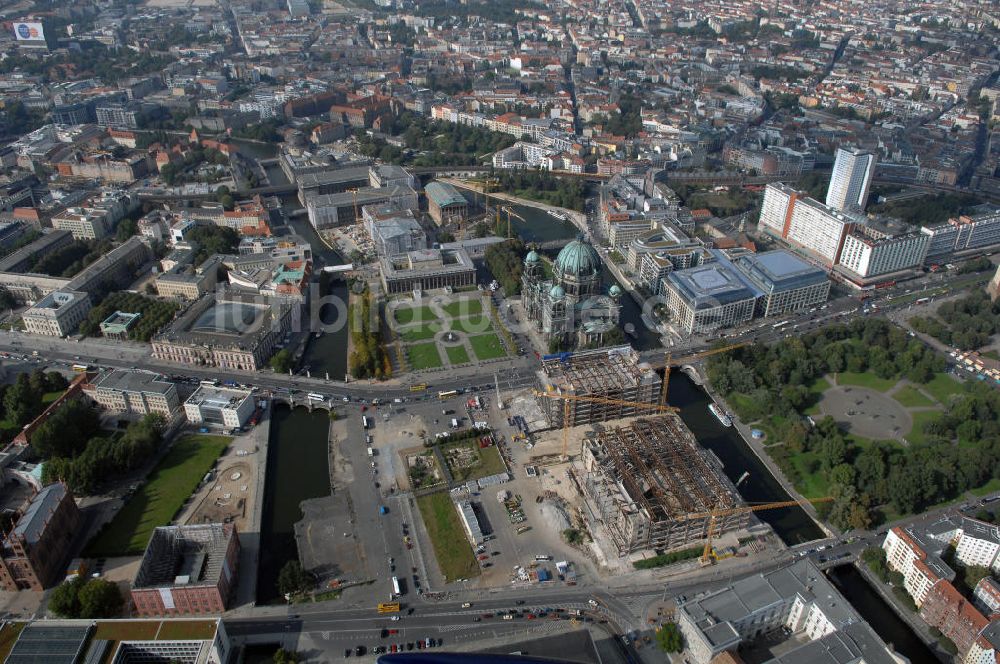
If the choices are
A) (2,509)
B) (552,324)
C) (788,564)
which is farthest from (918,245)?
(2,509)

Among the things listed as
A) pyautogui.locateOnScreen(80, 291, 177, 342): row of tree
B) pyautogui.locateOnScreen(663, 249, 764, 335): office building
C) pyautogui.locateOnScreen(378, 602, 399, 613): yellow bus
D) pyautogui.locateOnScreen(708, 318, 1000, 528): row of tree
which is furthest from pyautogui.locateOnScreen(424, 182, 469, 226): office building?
pyautogui.locateOnScreen(378, 602, 399, 613): yellow bus

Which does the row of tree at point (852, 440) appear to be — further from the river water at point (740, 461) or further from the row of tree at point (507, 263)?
the row of tree at point (507, 263)

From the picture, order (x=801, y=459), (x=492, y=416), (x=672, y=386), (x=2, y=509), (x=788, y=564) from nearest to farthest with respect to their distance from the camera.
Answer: (x=788, y=564) → (x=2, y=509) → (x=801, y=459) → (x=492, y=416) → (x=672, y=386)

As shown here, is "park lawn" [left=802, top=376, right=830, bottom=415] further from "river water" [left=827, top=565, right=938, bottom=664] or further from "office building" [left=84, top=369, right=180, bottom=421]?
"office building" [left=84, top=369, right=180, bottom=421]

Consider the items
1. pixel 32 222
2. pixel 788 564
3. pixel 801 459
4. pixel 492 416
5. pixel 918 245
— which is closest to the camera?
pixel 788 564

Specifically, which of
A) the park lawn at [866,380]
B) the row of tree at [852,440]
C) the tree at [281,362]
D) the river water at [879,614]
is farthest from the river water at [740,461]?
the tree at [281,362]

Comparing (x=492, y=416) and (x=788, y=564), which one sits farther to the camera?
(x=492, y=416)

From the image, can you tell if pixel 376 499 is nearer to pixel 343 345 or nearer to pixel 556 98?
pixel 343 345
